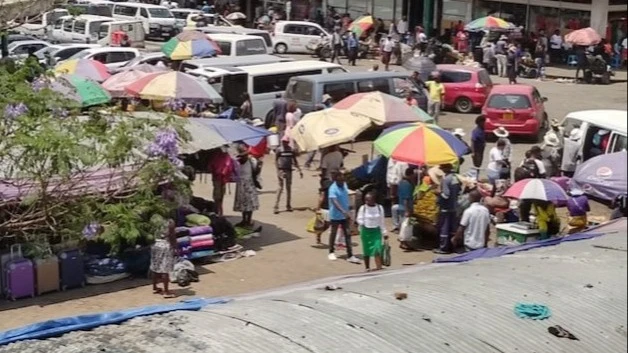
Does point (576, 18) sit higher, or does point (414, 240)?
point (576, 18)

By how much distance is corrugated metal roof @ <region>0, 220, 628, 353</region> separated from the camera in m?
5.86

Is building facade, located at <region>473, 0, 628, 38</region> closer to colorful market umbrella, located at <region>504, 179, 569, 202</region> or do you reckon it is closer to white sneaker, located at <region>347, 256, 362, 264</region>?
colorful market umbrella, located at <region>504, 179, 569, 202</region>

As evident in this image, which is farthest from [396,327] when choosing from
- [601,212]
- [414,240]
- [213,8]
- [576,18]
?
[213,8]

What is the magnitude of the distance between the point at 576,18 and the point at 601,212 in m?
21.0

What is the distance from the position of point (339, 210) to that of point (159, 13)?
2724cm

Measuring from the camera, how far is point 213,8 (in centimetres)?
4516

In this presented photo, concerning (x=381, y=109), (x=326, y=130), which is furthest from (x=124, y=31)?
(x=326, y=130)

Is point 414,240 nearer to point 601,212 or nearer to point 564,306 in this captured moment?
point 601,212

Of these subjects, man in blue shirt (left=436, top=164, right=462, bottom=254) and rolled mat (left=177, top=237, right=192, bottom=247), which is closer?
rolled mat (left=177, top=237, right=192, bottom=247)

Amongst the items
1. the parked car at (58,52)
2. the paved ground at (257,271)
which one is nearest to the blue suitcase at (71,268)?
the paved ground at (257,271)

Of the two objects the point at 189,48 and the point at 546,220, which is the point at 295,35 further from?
the point at 546,220

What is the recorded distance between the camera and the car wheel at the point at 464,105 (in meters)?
25.2

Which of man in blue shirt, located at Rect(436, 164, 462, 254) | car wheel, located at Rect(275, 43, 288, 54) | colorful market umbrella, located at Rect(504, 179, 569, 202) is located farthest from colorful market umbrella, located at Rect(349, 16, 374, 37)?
colorful market umbrella, located at Rect(504, 179, 569, 202)

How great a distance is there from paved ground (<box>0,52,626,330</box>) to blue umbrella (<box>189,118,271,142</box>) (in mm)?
1552
